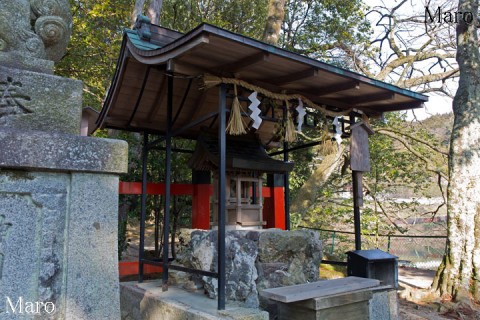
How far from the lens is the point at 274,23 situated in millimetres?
9609

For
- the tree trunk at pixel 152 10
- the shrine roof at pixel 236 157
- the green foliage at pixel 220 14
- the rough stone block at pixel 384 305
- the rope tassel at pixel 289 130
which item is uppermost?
the green foliage at pixel 220 14

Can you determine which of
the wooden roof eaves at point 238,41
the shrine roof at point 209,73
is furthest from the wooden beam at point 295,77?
the wooden roof eaves at point 238,41

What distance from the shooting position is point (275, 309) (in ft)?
15.6

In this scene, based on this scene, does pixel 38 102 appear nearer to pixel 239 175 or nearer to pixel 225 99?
pixel 225 99

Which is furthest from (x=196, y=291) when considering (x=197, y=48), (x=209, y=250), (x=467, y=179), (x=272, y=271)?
(x=467, y=179)

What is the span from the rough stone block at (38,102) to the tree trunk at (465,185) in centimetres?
644

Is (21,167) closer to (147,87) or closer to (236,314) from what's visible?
(236,314)

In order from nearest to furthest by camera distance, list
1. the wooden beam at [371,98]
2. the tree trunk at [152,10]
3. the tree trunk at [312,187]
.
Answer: the wooden beam at [371,98] < the tree trunk at [152,10] < the tree trunk at [312,187]

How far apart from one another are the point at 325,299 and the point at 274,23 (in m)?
7.75

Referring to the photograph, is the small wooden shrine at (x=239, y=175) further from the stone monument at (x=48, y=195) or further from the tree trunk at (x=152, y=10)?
the tree trunk at (x=152, y=10)

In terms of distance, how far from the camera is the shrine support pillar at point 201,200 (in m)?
6.07

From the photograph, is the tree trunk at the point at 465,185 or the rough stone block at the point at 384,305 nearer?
the rough stone block at the point at 384,305

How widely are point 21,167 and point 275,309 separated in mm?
3638

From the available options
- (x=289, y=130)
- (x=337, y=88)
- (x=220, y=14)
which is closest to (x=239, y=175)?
(x=289, y=130)
